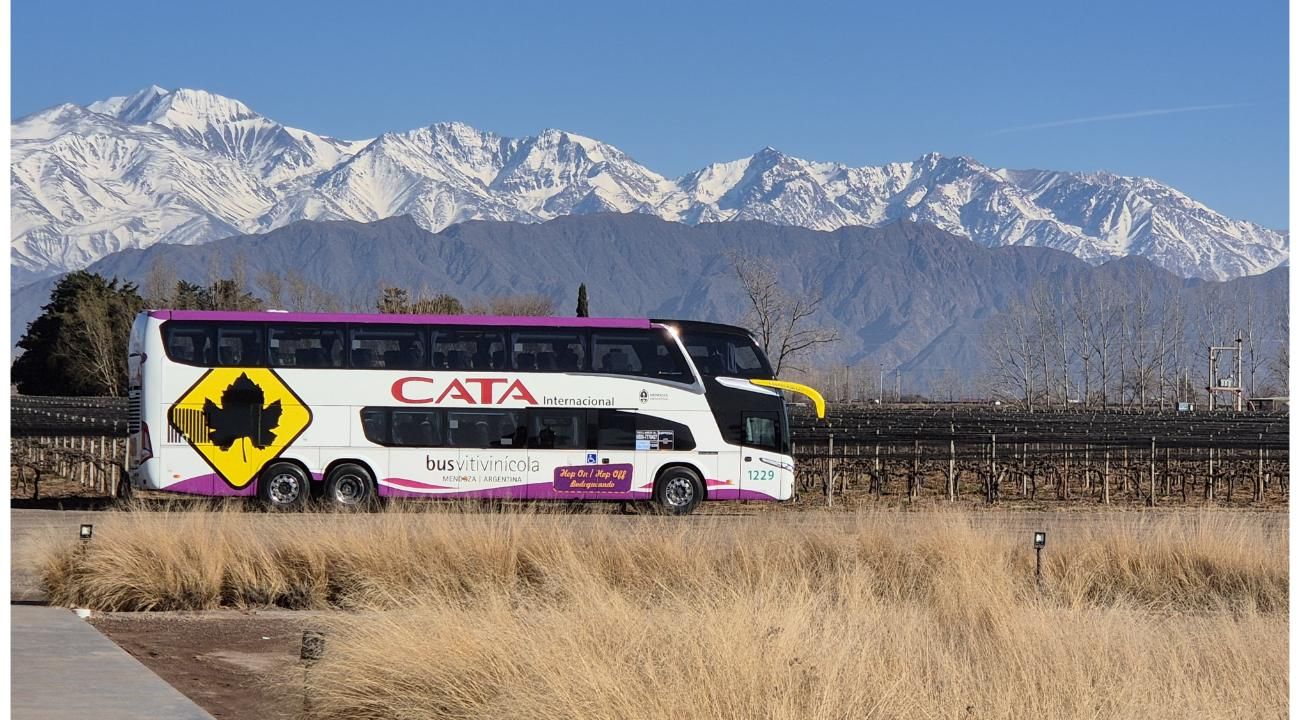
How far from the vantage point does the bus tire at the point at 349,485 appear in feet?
94.5

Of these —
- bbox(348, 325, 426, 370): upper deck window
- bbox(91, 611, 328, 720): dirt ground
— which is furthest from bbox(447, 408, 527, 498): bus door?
bbox(91, 611, 328, 720): dirt ground

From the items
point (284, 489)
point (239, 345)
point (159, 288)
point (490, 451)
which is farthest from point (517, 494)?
point (159, 288)

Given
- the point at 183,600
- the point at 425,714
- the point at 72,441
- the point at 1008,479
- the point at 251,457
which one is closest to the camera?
the point at 425,714

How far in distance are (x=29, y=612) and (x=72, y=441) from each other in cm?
3153

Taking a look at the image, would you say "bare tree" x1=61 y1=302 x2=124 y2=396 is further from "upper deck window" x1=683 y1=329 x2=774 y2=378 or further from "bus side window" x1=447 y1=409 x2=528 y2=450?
"upper deck window" x1=683 y1=329 x2=774 y2=378

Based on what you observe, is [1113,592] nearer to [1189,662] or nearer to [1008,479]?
[1189,662]

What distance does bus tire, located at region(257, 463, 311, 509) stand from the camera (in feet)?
94.2

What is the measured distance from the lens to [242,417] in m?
28.5

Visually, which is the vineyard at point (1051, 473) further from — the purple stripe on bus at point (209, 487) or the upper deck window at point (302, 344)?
the purple stripe on bus at point (209, 487)

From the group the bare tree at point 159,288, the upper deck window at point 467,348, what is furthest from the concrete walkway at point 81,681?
the bare tree at point 159,288

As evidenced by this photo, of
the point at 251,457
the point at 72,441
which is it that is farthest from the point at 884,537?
the point at 72,441

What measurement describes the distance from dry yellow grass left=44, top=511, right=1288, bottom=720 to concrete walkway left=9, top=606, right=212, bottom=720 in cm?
104

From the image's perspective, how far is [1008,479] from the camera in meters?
40.5

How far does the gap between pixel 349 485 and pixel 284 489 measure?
100 centimetres
